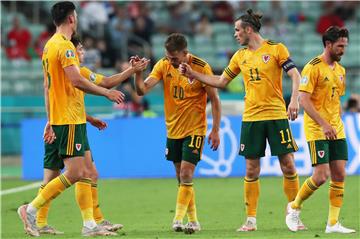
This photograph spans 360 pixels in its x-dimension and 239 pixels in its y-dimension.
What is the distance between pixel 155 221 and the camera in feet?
40.6

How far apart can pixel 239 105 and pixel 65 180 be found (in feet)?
41.2

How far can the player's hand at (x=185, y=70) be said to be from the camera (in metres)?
11.0

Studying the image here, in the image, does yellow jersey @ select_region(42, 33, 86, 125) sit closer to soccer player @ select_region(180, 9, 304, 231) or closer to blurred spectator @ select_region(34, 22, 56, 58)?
soccer player @ select_region(180, 9, 304, 231)

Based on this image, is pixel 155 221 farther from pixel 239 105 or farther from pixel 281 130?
pixel 239 105

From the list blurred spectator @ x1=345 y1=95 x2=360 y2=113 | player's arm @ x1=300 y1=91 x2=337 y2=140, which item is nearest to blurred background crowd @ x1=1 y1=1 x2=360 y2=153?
blurred spectator @ x1=345 y1=95 x2=360 y2=113

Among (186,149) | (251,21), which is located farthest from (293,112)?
(186,149)

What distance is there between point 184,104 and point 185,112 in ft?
0.34

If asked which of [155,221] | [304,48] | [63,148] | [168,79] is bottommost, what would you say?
[155,221]

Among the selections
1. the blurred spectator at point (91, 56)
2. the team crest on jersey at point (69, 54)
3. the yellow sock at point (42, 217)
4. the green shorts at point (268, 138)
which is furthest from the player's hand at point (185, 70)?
the blurred spectator at point (91, 56)

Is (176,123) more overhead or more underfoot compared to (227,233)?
more overhead

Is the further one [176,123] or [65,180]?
[176,123]

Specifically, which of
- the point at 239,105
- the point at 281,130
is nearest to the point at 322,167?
the point at 281,130

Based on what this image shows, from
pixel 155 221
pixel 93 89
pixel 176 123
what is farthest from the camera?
pixel 155 221

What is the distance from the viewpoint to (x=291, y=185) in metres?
11.4
